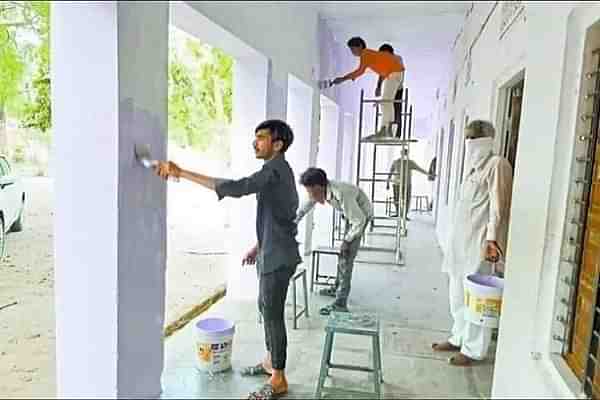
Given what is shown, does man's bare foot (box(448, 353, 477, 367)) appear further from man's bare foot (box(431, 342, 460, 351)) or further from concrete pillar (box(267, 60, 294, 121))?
concrete pillar (box(267, 60, 294, 121))

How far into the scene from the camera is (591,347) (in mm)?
1285

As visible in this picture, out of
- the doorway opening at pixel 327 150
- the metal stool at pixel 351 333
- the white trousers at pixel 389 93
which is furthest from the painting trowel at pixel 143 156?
the doorway opening at pixel 327 150

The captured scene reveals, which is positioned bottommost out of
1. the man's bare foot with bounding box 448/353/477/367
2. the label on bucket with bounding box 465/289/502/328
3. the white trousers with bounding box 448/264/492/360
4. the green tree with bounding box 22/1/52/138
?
the man's bare foot with bounding box 448/353/477/367

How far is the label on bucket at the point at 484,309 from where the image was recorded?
7.38 feet

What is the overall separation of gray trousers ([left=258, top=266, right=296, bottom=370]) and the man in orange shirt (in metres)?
3.49

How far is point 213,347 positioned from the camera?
236cm

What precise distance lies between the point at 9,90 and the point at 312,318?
9.61 feet

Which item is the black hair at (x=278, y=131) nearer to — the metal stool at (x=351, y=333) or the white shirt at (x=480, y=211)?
the metal stool at (x=351, y=333)

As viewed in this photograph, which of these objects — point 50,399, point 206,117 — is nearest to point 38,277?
point 50,399

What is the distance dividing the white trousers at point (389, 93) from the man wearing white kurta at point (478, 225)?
121 inches

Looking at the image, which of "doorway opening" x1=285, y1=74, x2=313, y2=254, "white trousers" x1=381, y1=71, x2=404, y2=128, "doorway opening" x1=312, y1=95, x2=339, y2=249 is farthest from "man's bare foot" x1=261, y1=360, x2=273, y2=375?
"doorway opening" x1=312, y1=95, x2=339, y2=249

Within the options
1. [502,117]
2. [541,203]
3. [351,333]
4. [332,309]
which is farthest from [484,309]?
[502,117]

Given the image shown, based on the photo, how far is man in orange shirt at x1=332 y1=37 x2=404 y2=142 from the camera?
5066 millimetres

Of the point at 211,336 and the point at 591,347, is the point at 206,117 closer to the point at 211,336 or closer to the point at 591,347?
the point at 211,336
